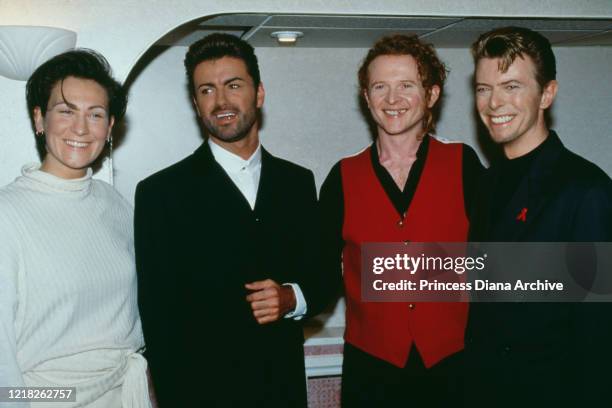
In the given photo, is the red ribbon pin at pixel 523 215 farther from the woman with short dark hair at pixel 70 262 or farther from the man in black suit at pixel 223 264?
the woman with short dark hair at pixel 70 262

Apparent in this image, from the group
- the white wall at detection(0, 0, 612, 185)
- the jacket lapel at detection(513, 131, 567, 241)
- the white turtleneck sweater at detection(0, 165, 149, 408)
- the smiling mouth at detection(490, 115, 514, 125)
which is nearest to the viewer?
the white turtleneck sweater at detection(0, 165, 149, 408)

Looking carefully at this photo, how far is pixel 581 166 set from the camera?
5.77 ft

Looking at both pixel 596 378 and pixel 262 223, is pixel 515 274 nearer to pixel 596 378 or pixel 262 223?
pixel 596 378

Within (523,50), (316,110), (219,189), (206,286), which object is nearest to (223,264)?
(206,286)

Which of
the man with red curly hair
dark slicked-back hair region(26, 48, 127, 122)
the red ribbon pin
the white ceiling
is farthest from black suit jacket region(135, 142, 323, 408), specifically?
the white ceiling

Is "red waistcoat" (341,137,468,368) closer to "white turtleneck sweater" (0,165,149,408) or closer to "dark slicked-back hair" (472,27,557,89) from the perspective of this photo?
"dark slicked-back hair" (472,27,557,89)

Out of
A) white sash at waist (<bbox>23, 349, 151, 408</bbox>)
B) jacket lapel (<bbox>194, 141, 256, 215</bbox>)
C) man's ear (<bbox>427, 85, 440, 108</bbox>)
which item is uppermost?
man's ear (<bbox>427, 85, 440, 108</bbox>)

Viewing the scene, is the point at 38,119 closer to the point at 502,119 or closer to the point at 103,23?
the point at 103,23

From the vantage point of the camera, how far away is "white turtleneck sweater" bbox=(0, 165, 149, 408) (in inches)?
63.6

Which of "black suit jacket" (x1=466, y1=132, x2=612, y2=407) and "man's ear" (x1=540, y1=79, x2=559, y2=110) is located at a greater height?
"man's ear" (x1=540, y1=79, x2=559, y2=110)

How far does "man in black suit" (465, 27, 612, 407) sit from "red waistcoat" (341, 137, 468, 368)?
138 mm

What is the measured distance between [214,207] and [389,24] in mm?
1272

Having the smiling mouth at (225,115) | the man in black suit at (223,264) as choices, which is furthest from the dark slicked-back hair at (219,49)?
the smiling mouth at (225,115)

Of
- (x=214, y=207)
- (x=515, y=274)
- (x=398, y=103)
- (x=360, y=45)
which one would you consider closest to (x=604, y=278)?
(x=515, y=274)
